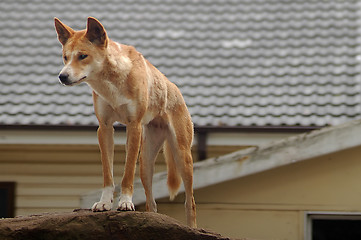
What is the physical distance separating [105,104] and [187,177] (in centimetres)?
69

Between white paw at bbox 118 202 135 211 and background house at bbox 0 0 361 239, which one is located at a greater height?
Result: background house at bbox 0 0 361 239

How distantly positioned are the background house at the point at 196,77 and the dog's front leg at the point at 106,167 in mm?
2846

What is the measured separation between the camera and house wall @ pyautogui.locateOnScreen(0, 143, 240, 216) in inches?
276

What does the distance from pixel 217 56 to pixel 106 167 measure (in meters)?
4.13

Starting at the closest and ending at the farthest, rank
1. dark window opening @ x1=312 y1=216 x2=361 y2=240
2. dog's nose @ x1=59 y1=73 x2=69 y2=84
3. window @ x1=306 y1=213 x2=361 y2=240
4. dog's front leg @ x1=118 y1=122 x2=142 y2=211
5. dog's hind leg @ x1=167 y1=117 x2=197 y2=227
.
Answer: dog's nose @ x1=59 y1=73 x2=69 y2=84, dog's front leg @ x1=118 y1=122 x2=142 y2=211, dog's hind leg @ x1=167 y1=117 x2=197 y2=227, window @ x1=306 y1=213 x2=361 y2=240, dark window opening @ x1=312 y1=216 x2=361 y2=240

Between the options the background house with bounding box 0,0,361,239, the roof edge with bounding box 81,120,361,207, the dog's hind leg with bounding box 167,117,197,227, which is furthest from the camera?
the background house with bounding box 0,0,361,239

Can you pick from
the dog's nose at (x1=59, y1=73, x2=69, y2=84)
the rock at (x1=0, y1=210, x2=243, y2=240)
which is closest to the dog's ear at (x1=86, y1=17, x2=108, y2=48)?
the dog's nose at (x1=59, y1=73, x2=69, y2=84)

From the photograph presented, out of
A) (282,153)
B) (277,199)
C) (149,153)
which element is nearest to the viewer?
(149,153)

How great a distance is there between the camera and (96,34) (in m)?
3.47

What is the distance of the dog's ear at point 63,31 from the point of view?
11.5 feet

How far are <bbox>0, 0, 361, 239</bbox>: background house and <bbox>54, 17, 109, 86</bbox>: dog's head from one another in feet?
10.3

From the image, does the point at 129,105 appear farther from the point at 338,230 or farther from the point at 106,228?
the point at 338,230

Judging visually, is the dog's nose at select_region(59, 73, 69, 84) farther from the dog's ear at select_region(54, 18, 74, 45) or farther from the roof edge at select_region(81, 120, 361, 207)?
the roof edge at select_region(81, 120, 361, 207)

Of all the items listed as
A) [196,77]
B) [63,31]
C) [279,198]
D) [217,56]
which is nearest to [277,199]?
[279,198]
